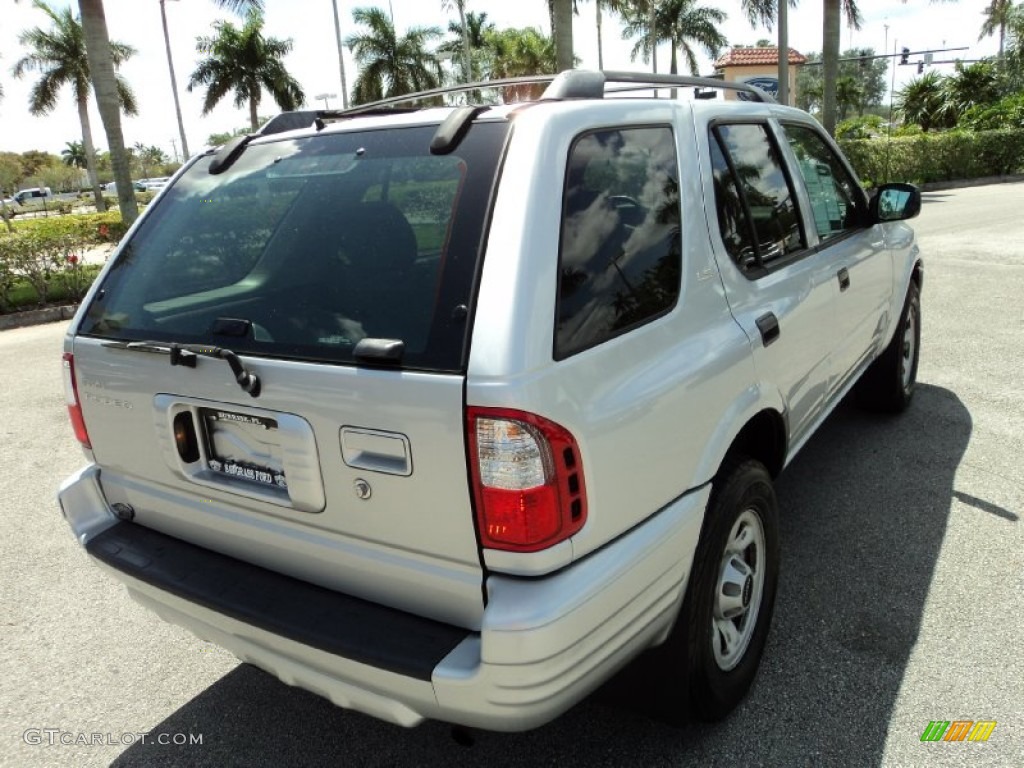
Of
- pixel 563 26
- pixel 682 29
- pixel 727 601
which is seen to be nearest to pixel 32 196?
pixel 682 29

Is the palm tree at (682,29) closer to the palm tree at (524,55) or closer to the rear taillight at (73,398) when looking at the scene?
the palm tree at (524,55)

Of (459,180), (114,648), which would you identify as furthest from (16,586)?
(459,180)

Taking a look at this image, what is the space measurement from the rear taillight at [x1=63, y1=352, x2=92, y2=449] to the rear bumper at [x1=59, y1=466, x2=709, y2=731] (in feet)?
1.86

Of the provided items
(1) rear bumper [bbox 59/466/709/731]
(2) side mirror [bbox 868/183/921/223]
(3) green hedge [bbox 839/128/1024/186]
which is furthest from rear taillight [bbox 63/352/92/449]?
(3) green hedge [bbox 839/128/1024/186]

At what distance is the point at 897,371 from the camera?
4.80 meters

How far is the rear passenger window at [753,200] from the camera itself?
262 centimetres

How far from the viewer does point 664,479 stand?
207 centimetres

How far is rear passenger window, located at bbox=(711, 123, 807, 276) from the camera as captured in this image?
8.61 feet

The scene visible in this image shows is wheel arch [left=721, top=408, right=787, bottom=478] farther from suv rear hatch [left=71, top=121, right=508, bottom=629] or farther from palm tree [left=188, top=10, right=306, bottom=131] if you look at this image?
palm tree [left=188, top=10, right=306, bottom=131]

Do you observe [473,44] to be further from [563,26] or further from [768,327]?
[768,327]

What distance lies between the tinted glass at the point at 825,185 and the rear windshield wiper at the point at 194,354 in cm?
246

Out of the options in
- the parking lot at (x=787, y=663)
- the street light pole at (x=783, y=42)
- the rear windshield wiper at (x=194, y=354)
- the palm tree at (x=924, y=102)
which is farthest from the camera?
the palm tree at (x=924, y=102)

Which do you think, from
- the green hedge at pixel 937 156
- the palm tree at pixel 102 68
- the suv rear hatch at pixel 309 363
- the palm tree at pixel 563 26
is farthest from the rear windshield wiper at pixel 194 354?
the green hedge at pixel 937 156

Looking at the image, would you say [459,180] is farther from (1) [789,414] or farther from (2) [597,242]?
(1) [789,414]
